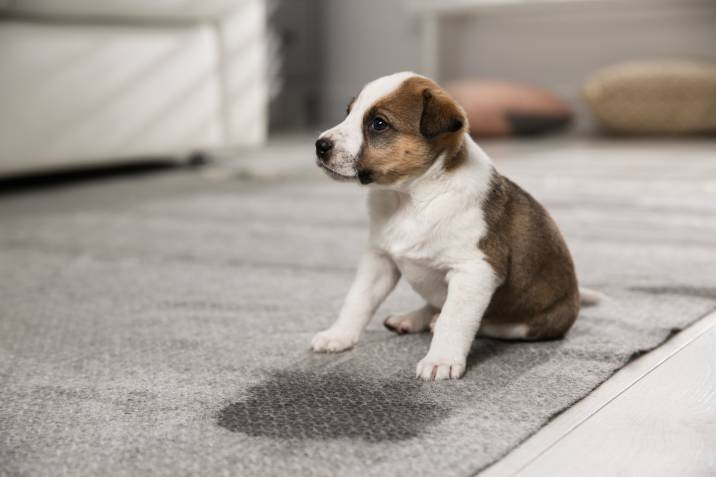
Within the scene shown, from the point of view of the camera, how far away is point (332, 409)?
0.84 meters

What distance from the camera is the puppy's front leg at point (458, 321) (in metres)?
0.93

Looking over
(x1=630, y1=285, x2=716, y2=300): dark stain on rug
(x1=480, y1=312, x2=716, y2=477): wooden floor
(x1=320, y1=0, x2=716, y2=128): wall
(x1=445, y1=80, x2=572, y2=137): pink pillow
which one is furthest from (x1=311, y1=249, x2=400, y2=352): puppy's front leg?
(x1=320, y1=0, x2=716, y2=128): wall

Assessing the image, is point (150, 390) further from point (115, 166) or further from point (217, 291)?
point (115, 166)

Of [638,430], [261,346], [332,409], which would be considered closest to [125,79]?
[261,346]

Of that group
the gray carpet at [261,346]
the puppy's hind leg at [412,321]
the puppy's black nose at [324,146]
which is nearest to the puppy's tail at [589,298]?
the gray carpet at [261,346]

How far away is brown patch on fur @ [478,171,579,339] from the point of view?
1013mm

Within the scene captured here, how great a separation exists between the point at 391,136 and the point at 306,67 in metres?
4.26

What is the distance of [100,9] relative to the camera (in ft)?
8.33

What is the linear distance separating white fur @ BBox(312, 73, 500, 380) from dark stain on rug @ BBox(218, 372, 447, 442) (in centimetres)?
7

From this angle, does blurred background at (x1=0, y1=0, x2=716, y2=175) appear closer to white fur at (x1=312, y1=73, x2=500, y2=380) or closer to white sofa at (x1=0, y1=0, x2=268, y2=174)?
white sofa at (x1=0, y1=0, x2=268, y2=174)

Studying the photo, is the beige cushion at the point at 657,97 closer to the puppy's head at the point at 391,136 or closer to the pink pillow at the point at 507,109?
the pink pillow at the point at 507,109

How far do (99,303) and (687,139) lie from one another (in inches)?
124

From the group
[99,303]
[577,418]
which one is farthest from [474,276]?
[99,303]

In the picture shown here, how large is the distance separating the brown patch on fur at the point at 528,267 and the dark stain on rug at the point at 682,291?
0.89ft
